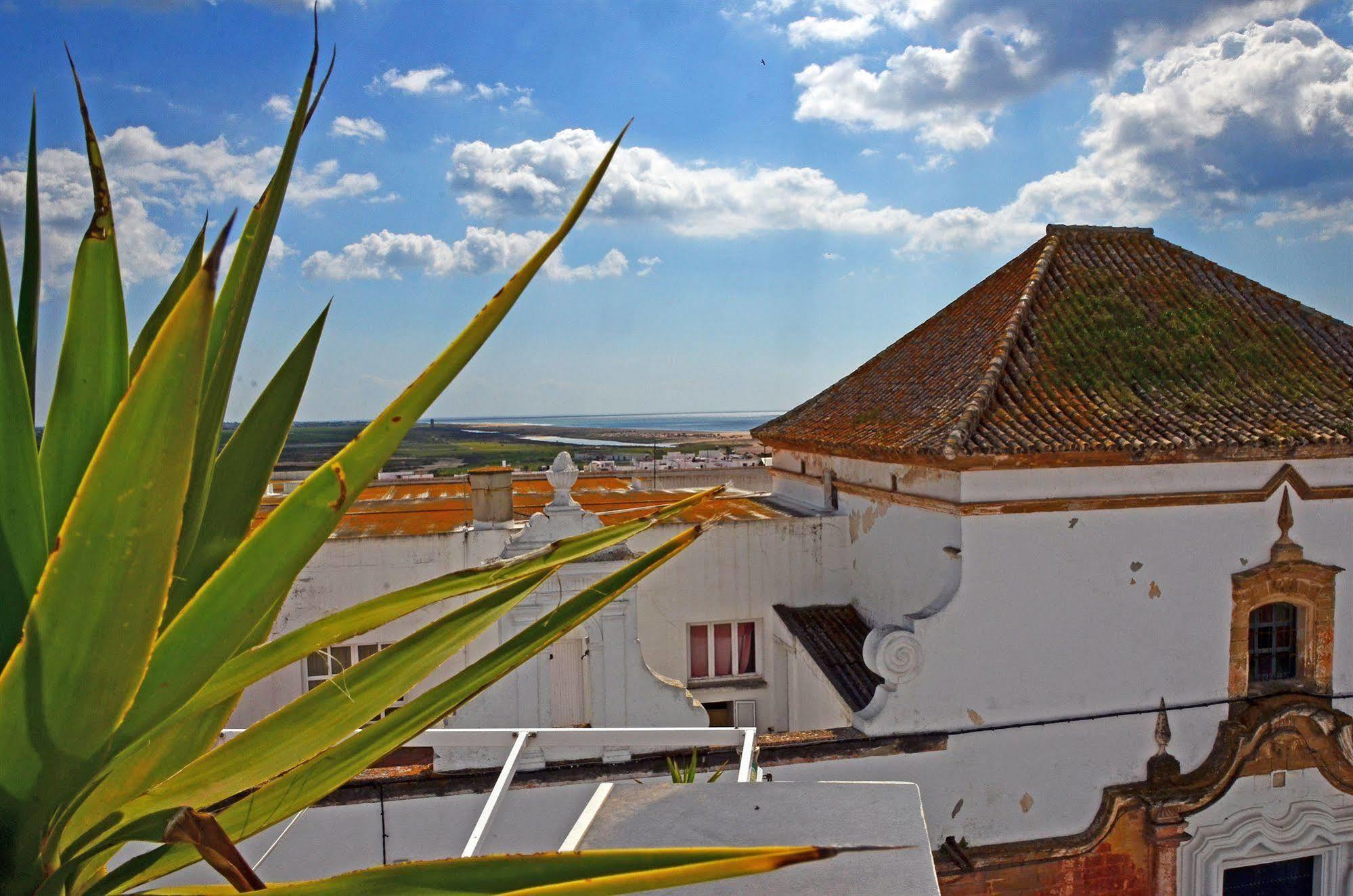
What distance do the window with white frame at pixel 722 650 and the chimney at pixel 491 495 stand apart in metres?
2.68

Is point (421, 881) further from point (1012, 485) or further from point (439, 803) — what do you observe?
point (1012, 485)

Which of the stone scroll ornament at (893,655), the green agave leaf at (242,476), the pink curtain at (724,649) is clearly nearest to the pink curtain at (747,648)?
the pink curtain at (724,649)

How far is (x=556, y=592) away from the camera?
10094mm

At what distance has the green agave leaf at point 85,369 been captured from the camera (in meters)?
1.38

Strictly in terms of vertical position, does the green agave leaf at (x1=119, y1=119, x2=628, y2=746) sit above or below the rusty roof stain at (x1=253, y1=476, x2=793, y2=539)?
above

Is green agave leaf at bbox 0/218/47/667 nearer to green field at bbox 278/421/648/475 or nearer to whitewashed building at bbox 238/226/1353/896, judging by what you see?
whitewashed building at bbox 238/226/1353/896

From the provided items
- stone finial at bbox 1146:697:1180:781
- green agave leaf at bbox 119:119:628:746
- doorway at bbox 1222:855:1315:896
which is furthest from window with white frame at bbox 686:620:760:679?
green agave leaf at bbox 119:119:628:746

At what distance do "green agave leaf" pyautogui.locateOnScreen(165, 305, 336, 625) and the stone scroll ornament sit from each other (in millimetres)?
8294

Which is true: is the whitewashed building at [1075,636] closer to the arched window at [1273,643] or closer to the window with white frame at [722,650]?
the arched window at [1273,643]

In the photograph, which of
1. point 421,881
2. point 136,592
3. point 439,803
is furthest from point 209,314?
point 439,803

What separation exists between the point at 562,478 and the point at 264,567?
27.8ft

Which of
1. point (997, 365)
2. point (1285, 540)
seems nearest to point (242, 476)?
point (997, 365)

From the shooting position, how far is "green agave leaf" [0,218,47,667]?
4.03 ft

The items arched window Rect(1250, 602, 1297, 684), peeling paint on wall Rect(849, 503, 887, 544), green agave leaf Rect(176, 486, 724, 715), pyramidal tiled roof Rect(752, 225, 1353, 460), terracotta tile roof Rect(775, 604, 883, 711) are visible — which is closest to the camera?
green agave leaf Rect(176, 486, 724, 715)
